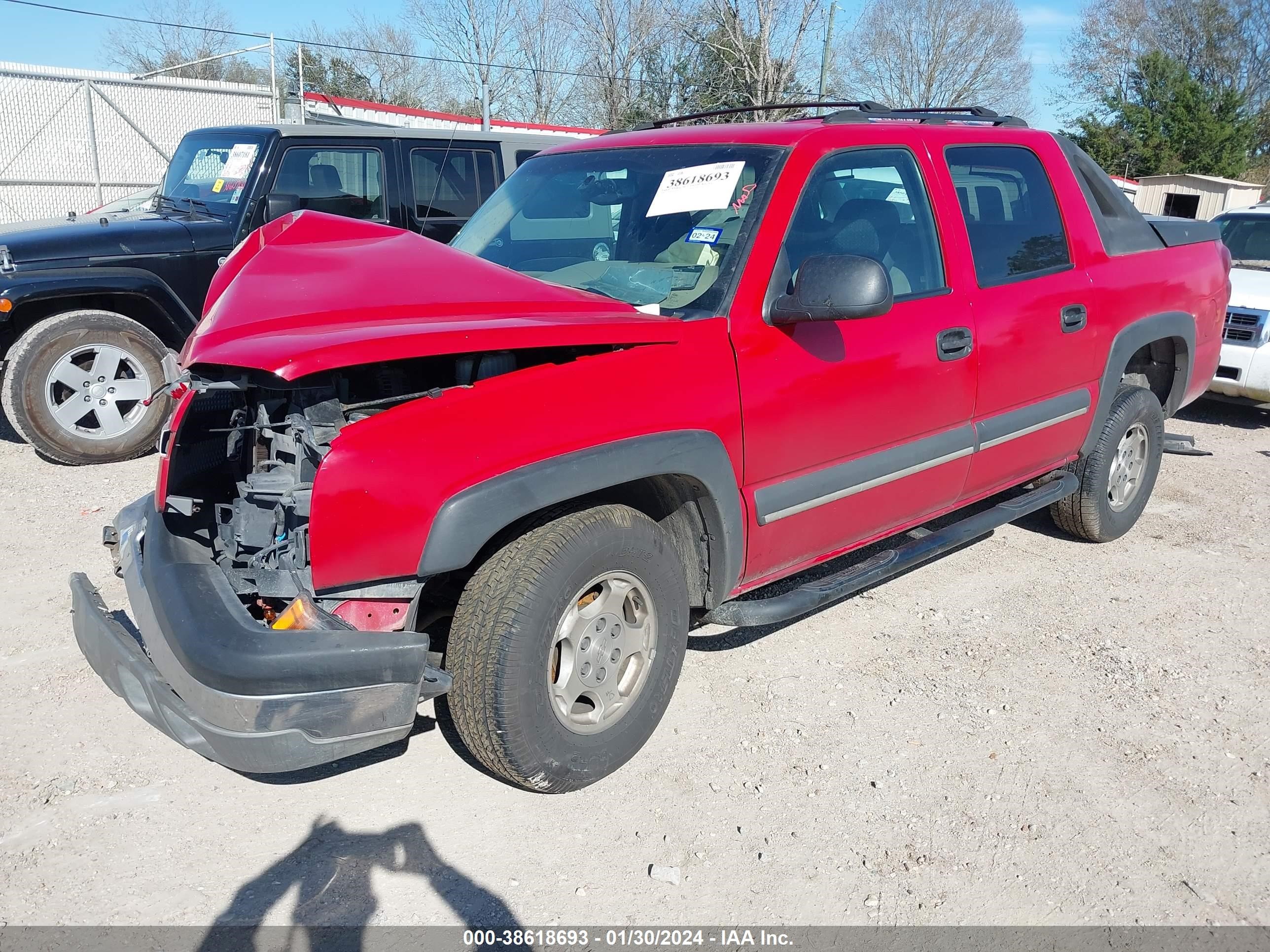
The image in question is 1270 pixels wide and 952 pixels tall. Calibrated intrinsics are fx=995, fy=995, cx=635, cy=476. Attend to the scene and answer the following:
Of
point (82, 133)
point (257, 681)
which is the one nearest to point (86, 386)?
point (257, 681)

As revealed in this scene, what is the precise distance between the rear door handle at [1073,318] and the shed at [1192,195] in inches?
926

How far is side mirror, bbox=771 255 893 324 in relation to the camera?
9.84 feet

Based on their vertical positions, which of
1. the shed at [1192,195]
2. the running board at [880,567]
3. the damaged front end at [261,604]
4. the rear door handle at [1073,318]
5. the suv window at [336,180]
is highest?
the shed at [1192,195]

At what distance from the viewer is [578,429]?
273 centimetres

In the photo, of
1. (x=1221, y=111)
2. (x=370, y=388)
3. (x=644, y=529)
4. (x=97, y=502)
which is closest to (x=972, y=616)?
(x=644, y=529)

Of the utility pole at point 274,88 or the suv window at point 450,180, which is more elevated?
the utility pole at point 274,88

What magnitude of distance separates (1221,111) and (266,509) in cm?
4139

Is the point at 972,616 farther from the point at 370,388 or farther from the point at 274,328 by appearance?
the point at 274,328

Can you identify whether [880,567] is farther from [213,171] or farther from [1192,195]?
[1192,195]

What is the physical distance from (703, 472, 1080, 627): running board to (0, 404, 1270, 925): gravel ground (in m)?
0.41

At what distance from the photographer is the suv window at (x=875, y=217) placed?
3402 mm

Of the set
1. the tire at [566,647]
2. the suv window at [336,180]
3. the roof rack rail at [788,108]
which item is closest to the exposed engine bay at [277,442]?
the tire at [566,647]

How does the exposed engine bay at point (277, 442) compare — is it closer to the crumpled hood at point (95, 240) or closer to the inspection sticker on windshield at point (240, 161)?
the crumpled hood at point (95, 240)

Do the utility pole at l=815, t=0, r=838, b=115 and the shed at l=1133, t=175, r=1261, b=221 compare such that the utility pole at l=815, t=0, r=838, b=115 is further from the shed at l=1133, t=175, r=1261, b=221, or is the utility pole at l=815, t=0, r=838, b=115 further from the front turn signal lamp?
the front turn signal lamp
